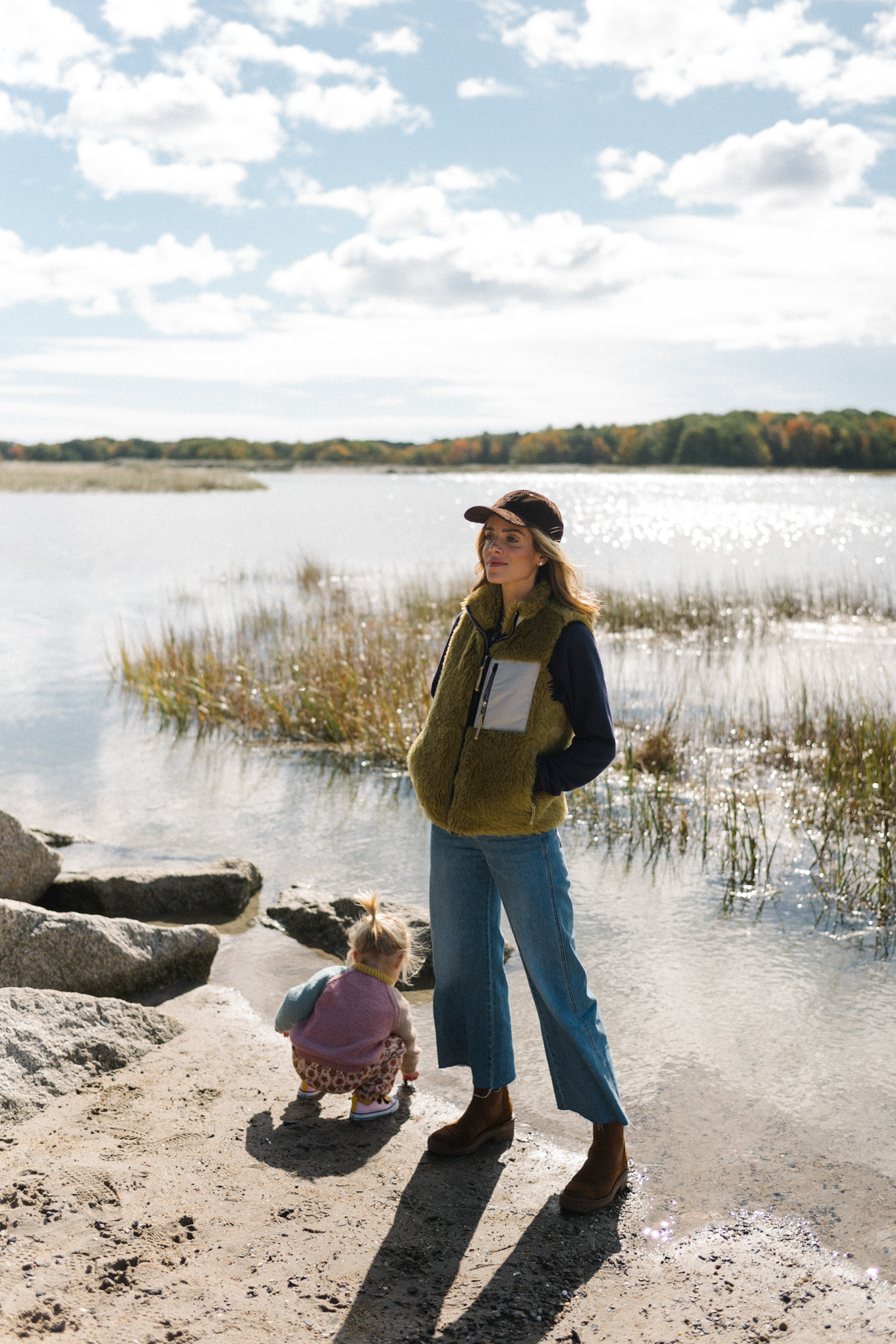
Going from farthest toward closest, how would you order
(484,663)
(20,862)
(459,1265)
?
1. (20,862)
2. (484,663)
3. (459,1265)

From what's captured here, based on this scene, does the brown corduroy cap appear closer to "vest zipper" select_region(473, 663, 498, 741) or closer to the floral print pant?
"vest zipper" select_region(473, 663, 498, 741)

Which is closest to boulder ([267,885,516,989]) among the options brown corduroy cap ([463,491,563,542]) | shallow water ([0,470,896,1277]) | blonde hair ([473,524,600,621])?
shallow water ([0,470,896,1277])

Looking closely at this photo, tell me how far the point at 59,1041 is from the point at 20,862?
1.91 metres

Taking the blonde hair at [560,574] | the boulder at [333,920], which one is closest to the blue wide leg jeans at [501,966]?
the blonde hair at [560,574]

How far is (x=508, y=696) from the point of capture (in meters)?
3.11

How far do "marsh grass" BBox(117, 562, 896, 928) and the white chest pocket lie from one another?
12.6ft

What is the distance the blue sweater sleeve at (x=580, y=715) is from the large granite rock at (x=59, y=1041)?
215 centimetres

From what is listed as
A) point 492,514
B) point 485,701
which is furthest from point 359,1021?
point 492,514

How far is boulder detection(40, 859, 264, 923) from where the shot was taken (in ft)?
19.2

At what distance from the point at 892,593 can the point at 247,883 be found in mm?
18091

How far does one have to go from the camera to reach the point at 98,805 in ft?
29.1

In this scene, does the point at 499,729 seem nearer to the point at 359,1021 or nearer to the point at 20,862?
the point at 359,1021

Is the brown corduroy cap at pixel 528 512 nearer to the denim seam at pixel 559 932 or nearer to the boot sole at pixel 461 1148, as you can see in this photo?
the denim seam at pixel 559 932

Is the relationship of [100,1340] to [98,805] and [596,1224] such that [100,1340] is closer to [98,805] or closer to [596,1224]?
[596,1224]
